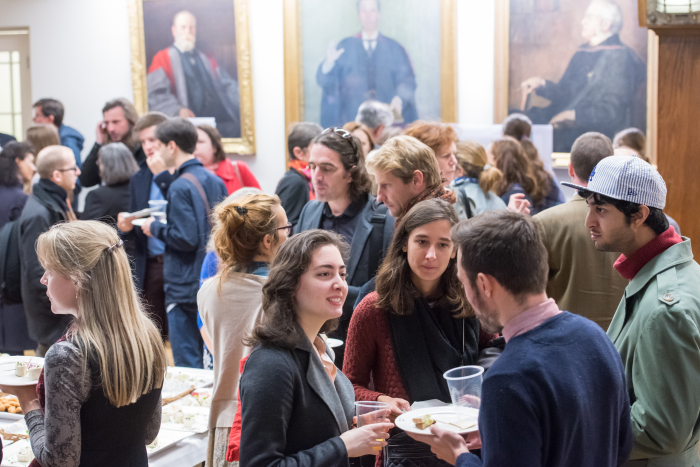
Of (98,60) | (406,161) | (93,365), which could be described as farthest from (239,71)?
(93,365)

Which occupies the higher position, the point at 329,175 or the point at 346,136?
the point at 346,136

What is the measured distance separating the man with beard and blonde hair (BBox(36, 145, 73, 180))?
3182mm

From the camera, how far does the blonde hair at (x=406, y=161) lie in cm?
315

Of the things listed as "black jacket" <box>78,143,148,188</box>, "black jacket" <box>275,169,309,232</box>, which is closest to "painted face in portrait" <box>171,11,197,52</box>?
"black jacket" <box>78,143,148,188</box>

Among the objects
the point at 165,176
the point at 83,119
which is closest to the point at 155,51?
the point at 83,119

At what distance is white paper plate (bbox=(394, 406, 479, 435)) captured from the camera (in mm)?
1773

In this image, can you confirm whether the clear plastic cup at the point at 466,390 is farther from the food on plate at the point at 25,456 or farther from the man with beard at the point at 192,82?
the man with beard at the point at 192,82

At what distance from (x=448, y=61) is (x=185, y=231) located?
3794 mm

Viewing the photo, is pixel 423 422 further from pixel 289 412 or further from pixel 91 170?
pixel 91 170

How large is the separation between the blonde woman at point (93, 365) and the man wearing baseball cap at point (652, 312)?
4.79 ft

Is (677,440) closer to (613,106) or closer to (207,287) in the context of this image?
(207,287)

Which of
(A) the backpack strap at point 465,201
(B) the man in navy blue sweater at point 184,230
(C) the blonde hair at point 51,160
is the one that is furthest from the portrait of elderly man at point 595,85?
(C) the blonde hair at point 51,160

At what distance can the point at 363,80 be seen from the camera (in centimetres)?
747

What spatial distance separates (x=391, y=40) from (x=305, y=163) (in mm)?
2771
